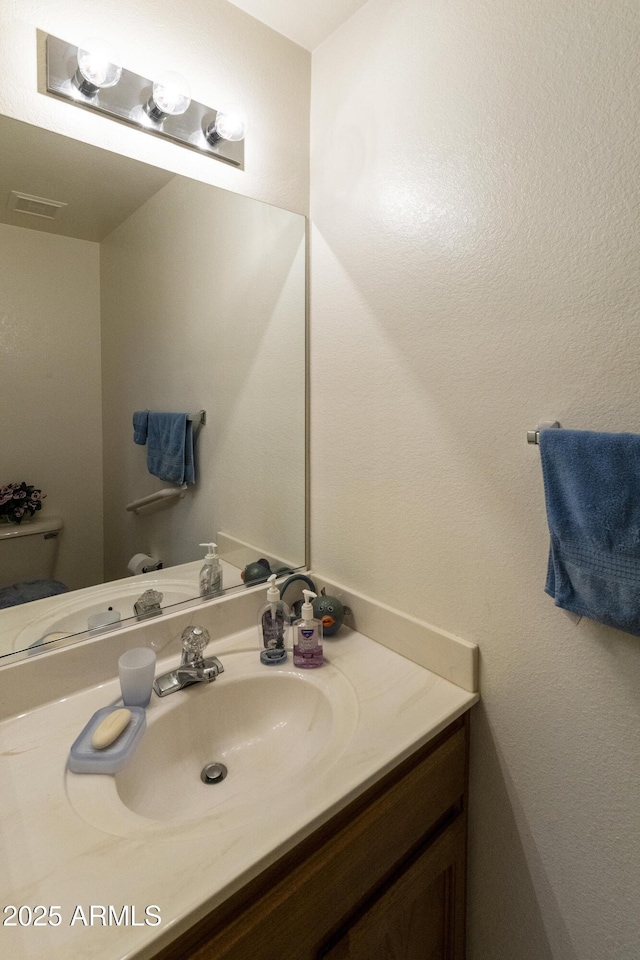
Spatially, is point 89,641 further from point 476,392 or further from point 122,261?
point 476,392

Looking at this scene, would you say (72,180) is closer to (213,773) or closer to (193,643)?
(193,643)

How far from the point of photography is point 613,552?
693 millimetres

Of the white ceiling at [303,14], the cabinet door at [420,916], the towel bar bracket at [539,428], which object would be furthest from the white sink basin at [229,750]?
the white ceiling at [303,14]

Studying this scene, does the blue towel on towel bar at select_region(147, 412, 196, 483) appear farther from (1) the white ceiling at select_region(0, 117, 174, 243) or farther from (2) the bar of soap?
(2) the bar of soap

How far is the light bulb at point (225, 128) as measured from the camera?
3.51 ft

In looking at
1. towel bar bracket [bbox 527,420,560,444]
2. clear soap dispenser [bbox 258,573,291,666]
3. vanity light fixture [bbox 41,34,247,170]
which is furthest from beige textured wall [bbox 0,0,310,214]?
clear soap dispenser [bbox 258,573,291,666]

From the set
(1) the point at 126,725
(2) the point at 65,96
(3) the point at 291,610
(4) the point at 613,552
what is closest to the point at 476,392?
(4) the point at 613,552

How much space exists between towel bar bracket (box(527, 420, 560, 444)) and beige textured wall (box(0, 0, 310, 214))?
3.00 ft

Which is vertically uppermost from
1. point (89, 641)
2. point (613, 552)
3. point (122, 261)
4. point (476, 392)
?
point (122, 261)

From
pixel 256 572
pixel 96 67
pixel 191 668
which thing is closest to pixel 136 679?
pixel 191 668

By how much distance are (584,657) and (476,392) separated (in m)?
0.50

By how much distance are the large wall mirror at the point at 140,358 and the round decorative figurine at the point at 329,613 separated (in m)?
0.23

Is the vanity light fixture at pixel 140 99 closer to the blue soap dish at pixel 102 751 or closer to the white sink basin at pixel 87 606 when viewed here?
the white sink basin at pixel 87 606

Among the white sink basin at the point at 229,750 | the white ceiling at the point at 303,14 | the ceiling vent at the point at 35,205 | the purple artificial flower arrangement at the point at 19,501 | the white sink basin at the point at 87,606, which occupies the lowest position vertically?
the white sink basin at the point at 229,750
